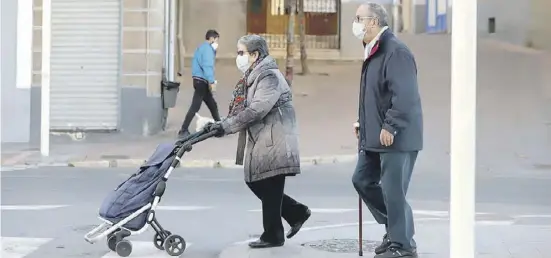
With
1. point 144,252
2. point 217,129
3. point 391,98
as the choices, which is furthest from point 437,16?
point 391,98

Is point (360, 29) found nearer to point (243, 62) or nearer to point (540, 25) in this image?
point (243, 62)

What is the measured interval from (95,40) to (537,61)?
15513mm

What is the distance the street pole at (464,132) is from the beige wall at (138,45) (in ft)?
44.4

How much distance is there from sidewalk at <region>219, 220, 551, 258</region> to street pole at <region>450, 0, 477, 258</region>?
7.97ft

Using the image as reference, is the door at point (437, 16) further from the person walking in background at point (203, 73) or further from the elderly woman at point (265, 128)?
the elderly woman at point (265, 128)

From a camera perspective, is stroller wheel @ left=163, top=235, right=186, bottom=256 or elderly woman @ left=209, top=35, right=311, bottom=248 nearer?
elderly woman @ left=209, top=35, right=311, bottom=248

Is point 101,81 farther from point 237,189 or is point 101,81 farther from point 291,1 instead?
point 291,1

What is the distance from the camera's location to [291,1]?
95.3 feet

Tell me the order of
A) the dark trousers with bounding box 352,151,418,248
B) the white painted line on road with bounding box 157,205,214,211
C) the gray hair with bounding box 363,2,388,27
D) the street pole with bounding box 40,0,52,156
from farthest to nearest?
1. the street pole with bounding box 40,0,52,156
2. the white painted line on road with bounding box 157,205,214,211
3. the gray hair with bounding box 363,2,388,27
4. the dark trousers with bounding box 352,151,418,248

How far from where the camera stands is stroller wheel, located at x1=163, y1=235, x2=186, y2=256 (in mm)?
7816

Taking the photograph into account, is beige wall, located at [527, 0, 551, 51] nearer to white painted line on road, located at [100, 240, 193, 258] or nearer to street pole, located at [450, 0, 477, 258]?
white painted line on road, located at [100, 240, 193, 258]

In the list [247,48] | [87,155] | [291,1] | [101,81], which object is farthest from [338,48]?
[247,48]

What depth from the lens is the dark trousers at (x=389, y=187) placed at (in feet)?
22.6

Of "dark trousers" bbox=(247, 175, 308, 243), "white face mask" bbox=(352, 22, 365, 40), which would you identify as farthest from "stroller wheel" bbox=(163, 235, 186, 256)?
"white face mask" bbox=(352, 22, 365, 40)
